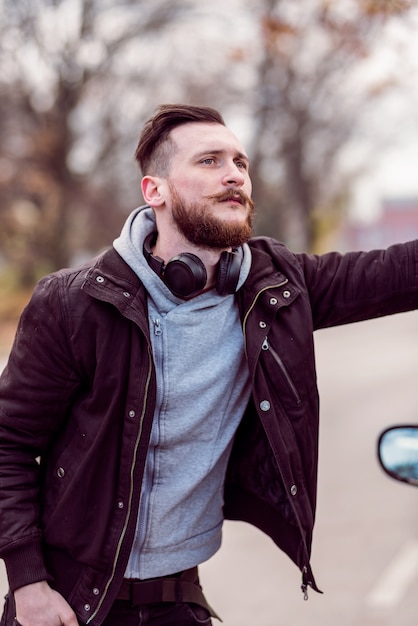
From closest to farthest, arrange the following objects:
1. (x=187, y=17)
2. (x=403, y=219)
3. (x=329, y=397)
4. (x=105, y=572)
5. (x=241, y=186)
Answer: (x=105, y=572) < (x=241, y=186) < (x=329, y=397) < (x=187, y=17) < (x=403, y=219)

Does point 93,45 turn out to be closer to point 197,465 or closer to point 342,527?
point 342,527

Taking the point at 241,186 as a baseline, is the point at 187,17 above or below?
above

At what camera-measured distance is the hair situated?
9.40ft

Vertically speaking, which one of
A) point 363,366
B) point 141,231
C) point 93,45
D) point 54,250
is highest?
point 93,45

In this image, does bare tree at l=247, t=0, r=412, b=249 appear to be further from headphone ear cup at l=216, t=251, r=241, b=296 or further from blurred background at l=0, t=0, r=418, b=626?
headphone ear cup at l=216, t=251, r=241, b=296

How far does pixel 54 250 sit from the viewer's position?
24.6 metres

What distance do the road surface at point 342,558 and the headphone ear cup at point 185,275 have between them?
2.41 meters

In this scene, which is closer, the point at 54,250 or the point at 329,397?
the point at 329,397

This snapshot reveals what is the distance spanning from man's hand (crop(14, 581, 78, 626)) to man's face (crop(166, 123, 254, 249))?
1.17 meters

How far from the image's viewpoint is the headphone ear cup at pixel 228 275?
8.67ft

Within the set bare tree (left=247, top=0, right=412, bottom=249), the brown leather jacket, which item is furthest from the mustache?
bare tree (left=247, top=0, right=412, bottom=249)

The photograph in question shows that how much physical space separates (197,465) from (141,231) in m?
0.80

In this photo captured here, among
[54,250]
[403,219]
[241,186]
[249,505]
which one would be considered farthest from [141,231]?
[403,219]

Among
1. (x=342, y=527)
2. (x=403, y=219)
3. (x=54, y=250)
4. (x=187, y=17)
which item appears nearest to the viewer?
(x=342, y=527)
